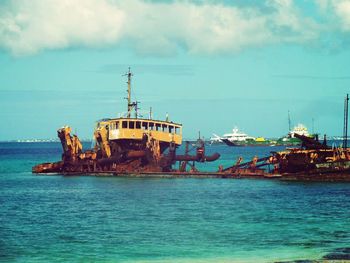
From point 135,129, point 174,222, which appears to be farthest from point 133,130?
point 174,222

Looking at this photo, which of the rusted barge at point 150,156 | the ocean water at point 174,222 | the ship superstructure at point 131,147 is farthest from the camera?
the ship superstructure at point 131,147

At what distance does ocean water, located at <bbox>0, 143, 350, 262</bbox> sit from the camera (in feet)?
90.5

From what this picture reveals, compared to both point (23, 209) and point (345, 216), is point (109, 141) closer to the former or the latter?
point (23, 209)

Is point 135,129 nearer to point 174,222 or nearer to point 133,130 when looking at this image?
point 133,130

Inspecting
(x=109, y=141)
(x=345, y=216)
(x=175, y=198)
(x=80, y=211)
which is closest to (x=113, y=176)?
(x=109, y=141)

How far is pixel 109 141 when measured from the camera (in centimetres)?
6812

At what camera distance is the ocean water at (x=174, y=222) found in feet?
90.5

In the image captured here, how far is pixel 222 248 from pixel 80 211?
50.2ft

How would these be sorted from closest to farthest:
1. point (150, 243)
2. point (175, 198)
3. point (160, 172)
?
point (150, 243) < point (175, 198) < point (160, 172)

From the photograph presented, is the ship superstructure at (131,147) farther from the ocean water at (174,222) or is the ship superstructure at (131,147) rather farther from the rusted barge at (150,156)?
the ocean water at (174,222)

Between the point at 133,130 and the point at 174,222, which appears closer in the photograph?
the point at 174,222

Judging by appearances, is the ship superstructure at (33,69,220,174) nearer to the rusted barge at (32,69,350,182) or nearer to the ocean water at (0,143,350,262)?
the rusted barge at (32,69,350,182)

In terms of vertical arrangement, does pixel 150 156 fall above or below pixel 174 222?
above

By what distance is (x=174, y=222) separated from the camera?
35.9 m
